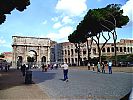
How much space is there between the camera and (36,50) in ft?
331

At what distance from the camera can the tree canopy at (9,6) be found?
Result: 20.6 metres

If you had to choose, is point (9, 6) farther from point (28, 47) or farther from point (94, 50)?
point (94, 50)

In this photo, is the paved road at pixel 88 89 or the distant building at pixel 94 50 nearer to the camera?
the paved road at pixel 88 89

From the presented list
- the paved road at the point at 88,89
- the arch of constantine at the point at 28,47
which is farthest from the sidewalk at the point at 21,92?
the arch of constantine at the point at 28,47

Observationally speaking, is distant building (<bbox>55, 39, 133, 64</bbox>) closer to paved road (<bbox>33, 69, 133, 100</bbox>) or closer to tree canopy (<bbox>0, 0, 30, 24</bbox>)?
tree canopy (<bbox>0, 0, 30, 24</bbox>)

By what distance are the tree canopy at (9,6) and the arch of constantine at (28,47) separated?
246 ft

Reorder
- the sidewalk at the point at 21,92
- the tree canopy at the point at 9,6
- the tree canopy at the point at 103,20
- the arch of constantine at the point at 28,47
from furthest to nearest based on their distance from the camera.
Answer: the arch of constantine at the point at 28,47 < the tree canopy at the point at 103,20 < the tree canopy at the point at 9,6 < the sidewalk at the point at 21,92

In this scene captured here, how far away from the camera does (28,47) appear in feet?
328

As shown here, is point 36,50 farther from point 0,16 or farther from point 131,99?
point 131,99

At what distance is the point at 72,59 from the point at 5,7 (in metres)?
105

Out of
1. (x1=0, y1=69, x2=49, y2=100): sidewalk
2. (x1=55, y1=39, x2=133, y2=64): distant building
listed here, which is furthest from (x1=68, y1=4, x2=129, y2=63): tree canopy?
(x1=55, y1=39, x2=133, y2=64): distant building

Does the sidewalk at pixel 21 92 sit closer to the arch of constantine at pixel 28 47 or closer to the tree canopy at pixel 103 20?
the tree canopy at pixel 103 20

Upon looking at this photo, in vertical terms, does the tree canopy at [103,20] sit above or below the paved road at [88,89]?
above

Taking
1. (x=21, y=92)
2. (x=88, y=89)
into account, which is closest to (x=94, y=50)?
(x=88, y=89)
